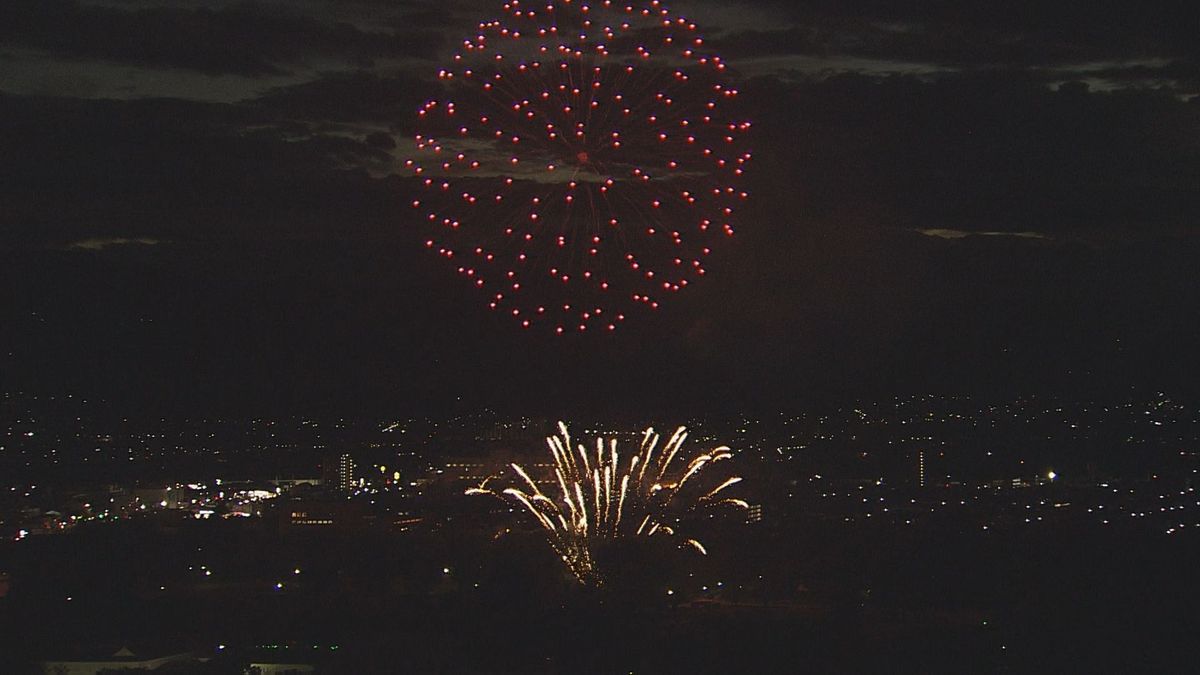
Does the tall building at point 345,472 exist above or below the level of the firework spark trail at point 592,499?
below

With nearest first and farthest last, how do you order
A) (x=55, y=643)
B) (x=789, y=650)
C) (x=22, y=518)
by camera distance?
1. (x=789, y=650)
2. (x=55, y=643)
3. (x=22, y=518)

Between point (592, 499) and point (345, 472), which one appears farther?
point (345, 472)

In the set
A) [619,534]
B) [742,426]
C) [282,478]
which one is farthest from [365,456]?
[619,534]

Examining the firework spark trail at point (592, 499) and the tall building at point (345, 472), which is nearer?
the firework spark trail at point (592, 499)

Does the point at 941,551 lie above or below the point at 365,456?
above

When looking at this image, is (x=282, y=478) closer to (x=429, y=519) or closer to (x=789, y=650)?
(x=429, y=519)

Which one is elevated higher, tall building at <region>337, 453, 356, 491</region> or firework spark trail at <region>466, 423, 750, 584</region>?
firework spark trail at <region>466, 423, 750, 584</region>

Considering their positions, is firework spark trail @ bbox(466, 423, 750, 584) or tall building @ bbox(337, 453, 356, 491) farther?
tall building @ bbox(337, 453, 356, 491)

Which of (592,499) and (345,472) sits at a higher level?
(592,499)
